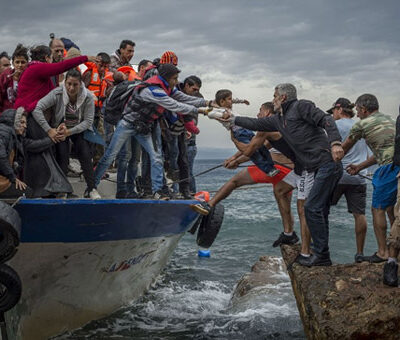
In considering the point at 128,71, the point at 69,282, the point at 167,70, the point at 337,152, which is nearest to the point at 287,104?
the point at 337,152

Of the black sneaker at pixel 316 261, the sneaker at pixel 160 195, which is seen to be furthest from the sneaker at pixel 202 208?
the black sneaker at pixel 316 261

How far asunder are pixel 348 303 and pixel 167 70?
402 centimetres

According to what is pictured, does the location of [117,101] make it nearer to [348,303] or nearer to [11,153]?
[11,153]

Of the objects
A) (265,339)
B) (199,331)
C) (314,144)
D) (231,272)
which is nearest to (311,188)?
(314,144)

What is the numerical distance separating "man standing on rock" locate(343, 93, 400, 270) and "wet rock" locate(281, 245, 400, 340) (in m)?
0.68

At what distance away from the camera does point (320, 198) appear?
6.07 metres

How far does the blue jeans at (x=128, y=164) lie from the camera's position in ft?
25.8

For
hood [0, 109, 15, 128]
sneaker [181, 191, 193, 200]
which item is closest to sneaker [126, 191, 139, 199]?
sneaker [181, 191, 193, 200]

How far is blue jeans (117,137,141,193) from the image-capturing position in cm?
787

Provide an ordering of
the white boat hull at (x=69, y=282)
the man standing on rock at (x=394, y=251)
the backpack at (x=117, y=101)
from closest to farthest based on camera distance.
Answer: the man standing on rock at (x=394, y=251)
the white boat hull at (x=69, y=282)
the backpack at (x=117, y=101)

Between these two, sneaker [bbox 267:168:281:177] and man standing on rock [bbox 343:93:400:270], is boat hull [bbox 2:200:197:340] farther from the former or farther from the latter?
man standing on rock [bbox 343:93:400:270]

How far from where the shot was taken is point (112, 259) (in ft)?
22.6

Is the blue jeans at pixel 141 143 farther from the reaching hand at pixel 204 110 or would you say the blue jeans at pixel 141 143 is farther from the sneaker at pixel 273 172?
the sneaker at pixel 273 172

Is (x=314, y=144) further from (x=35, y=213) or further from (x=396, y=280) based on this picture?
(x=35, y=213)
